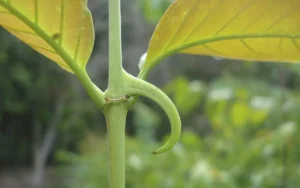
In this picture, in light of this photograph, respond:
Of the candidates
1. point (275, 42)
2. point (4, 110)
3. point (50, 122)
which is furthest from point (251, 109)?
point (50, 122)

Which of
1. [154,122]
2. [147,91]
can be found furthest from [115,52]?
[154,122]

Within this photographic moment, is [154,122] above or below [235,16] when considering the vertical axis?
above

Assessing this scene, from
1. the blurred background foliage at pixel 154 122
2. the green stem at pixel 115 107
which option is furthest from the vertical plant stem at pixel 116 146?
the blurred background foliage at pixel 154 122

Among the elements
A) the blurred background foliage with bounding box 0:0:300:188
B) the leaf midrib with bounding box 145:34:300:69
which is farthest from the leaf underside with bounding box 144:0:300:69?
the blurred background foliage with bounding box 0:0:300:188

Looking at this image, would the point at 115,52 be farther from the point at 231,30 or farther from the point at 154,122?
the point at 154,122

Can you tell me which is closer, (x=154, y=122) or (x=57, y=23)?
(x=57, y=23)

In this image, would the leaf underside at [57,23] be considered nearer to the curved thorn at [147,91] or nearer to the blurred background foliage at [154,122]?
the curved thorn at [147,91]

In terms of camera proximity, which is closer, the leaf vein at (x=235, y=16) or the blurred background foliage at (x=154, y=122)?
the leaf vein at (x=235, y=16)

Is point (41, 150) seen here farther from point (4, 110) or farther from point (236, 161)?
point (236, 161)
